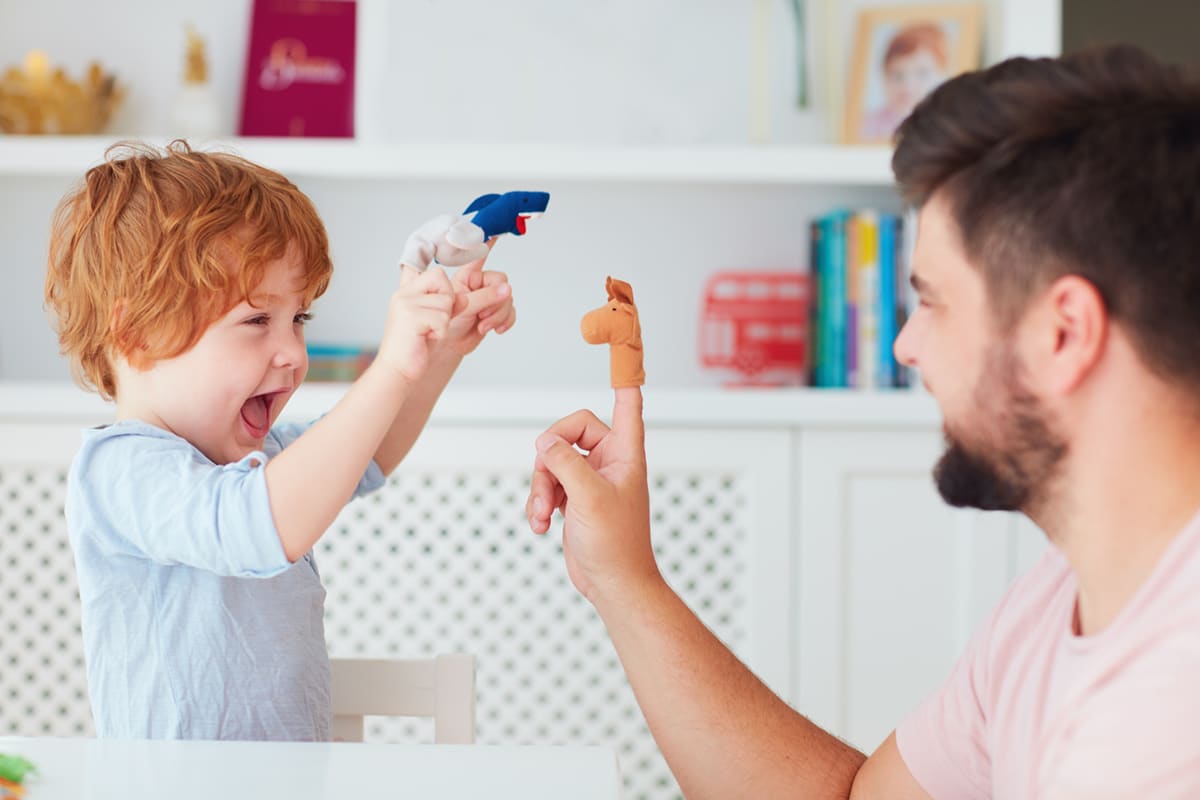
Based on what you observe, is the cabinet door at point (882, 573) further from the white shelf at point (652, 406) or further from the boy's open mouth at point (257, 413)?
the boy's open mouth at point (257, 413)

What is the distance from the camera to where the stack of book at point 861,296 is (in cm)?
227

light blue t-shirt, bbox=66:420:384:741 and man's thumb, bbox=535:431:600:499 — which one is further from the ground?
man's thumb, bbox=535:431:600:499

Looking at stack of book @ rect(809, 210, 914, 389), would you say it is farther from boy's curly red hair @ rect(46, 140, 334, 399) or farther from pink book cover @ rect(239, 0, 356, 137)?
boy's curly red hair @ rect(46, 140, 334, 399)

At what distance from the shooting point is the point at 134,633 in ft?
3.63

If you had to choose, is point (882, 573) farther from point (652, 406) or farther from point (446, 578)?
point (446, 578)

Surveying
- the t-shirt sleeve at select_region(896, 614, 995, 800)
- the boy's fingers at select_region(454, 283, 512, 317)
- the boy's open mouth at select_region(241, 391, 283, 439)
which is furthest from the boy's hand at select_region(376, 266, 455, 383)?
the t-shirt sleeve at select_region(896, 614, 995, 800)

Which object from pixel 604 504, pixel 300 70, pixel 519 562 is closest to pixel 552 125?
pixel 300 70

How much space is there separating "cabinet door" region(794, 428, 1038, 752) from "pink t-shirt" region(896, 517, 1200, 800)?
1172 millimetres

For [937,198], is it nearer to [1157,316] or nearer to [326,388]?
[1157,316]

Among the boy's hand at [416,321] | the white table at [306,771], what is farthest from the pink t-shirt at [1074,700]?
the boy's hand at [416,321]

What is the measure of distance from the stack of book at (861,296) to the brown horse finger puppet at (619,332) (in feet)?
4.00

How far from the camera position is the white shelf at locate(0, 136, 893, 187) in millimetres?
2197

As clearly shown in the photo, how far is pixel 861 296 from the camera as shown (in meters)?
2.29

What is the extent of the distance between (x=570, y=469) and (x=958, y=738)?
1.27 ft
